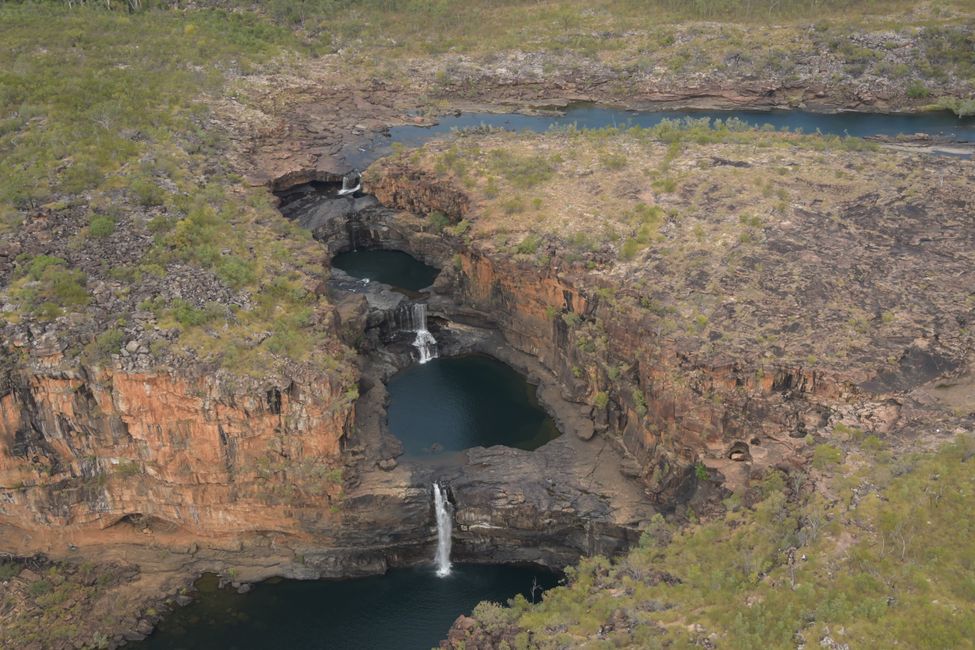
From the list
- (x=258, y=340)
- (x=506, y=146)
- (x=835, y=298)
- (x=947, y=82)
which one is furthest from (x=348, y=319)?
(x=947, y=82)

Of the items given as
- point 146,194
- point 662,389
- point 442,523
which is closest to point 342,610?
point 442,523

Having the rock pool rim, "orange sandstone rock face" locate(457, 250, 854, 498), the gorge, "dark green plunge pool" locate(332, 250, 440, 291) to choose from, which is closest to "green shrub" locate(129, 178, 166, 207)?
the gorge

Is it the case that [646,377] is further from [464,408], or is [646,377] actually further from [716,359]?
[464,408]

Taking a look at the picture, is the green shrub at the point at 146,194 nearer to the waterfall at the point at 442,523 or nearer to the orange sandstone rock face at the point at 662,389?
the orange sandstone rock face at the point at 662,389

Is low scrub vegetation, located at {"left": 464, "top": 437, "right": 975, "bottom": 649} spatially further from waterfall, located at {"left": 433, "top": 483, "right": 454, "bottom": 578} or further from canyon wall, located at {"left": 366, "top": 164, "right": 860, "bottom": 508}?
waterfall, located at {"left": 433, "top": 483, "right": 454, "bottom": 578}

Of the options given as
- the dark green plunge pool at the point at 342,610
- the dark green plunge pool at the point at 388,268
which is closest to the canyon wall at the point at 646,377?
the dark green plunge pool at the point at 388,268

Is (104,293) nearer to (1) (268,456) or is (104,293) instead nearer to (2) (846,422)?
(1) (268,456)
